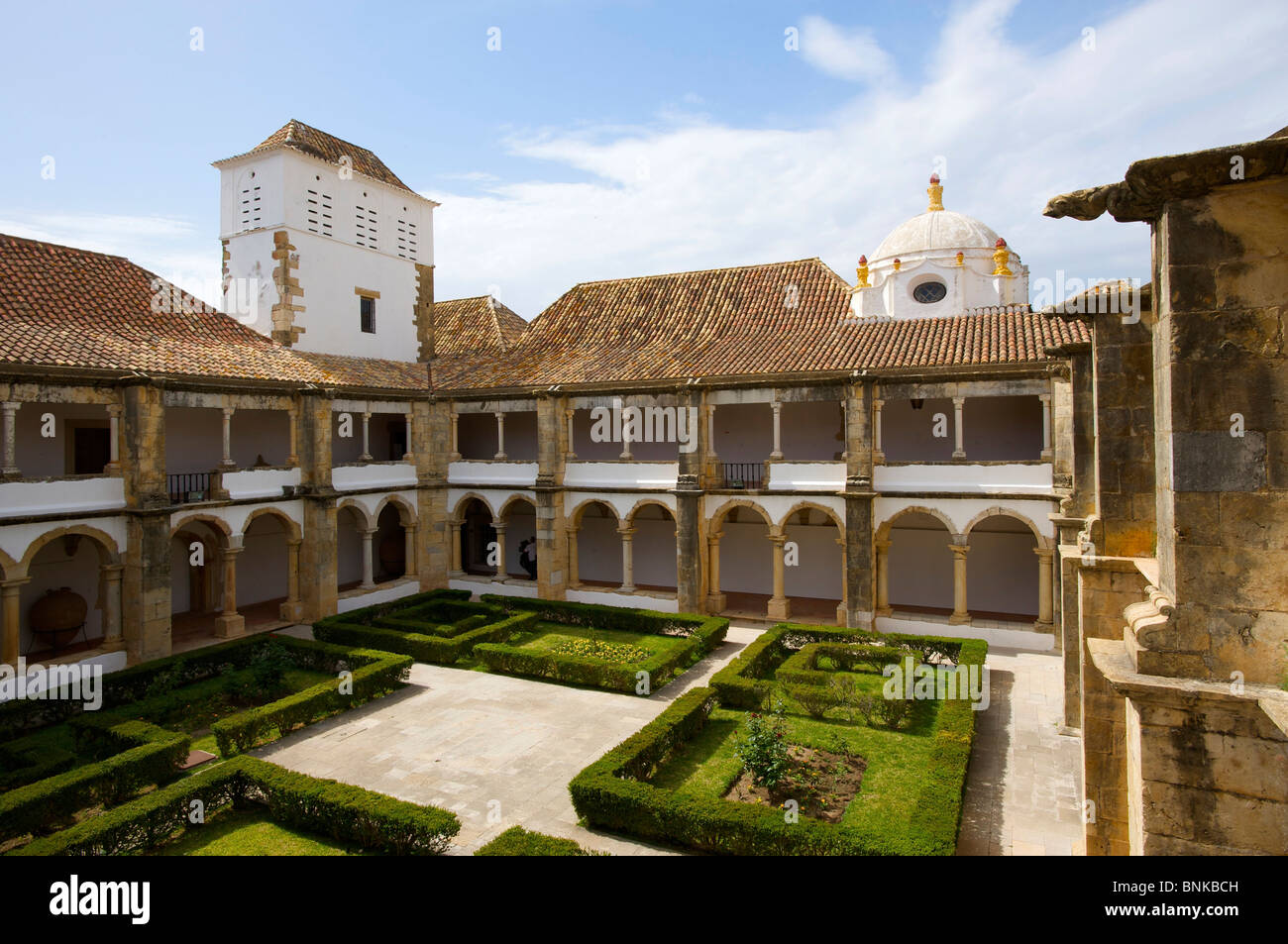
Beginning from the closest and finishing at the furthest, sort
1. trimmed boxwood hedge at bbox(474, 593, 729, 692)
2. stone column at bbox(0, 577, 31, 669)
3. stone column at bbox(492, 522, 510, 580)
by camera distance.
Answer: stone column at bbox(0, 577, 31, 669) → trimmed boxwood hedge at bbox(474, 593, 729, 692) → stone column at bbox(492, 522, 510, 580)

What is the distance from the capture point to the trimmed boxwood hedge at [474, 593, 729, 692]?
50.1 feet

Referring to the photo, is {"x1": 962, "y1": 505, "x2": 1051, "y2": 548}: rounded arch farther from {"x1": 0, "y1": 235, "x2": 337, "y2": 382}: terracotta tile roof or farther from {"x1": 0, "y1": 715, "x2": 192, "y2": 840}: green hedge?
{"x1": 0, "y1": 235, "x2": 337, "y2": 382}: terracotta tile roof

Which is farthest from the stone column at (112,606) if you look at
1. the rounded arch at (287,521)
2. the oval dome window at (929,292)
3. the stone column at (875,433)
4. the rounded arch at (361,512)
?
the oval dome window at (929,292)

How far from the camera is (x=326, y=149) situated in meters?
23.5

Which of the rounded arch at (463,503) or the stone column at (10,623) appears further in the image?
the rounded arch at (463,503)

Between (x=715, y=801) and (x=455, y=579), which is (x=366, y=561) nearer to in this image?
(x=455, y=579)

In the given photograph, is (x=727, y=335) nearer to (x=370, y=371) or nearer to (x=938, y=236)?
(x=938, y=236)

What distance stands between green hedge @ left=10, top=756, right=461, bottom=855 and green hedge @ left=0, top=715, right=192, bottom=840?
0.41 meters

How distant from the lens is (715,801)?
9.46m

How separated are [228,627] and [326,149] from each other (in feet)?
47.3

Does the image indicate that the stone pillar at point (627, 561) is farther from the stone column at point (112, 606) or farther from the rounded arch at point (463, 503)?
the stone column at point (112, 606)

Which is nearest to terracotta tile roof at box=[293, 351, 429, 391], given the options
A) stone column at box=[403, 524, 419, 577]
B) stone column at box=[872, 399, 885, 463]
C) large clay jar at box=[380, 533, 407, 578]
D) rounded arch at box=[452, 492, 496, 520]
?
rounded arch at box=[452, 492, 496, 520]

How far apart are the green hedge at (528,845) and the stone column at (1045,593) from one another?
1318cm

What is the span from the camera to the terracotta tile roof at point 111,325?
1597 centimetres
